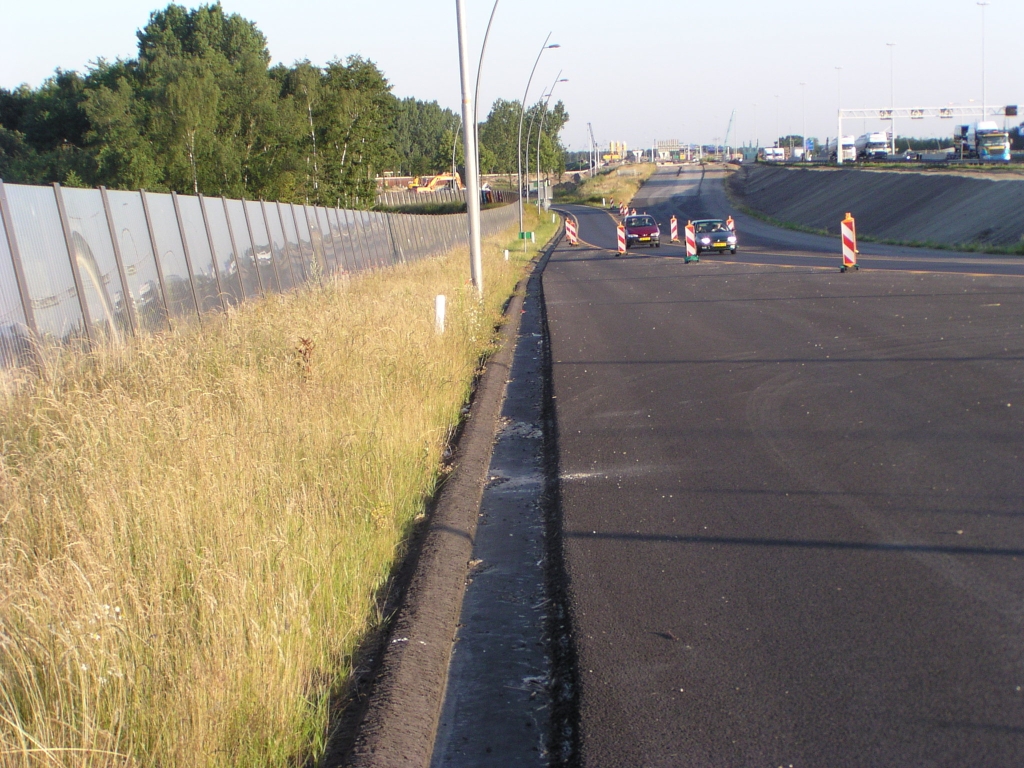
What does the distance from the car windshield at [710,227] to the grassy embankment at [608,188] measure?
71.3 m

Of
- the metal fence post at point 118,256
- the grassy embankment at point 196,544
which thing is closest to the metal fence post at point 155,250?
the metal fence post at point 118,256

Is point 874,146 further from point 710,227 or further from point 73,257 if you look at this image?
point 73,257

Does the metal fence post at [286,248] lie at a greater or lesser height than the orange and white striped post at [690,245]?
greater

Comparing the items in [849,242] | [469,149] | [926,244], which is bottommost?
[926,244]

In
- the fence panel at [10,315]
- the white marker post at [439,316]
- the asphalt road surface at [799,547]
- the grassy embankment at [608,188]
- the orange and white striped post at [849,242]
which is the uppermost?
the fence panel at [10,315]

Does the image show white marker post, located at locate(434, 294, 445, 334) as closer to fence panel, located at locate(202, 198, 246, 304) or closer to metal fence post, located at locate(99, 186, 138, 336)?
metal fence post, located at locate(99, 186, 138, 336)

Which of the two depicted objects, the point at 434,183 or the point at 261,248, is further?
the point at 434,183

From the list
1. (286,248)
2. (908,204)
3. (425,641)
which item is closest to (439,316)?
(425,641)

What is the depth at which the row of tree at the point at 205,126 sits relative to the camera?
57.5m

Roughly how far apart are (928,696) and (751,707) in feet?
2.30

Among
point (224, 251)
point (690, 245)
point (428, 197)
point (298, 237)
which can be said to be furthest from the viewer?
point (428, 197)

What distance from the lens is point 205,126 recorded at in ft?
193

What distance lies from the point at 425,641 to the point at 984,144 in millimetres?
88650

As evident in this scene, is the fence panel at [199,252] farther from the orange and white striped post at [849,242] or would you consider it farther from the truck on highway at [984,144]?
the truck on highway at [984,144]
